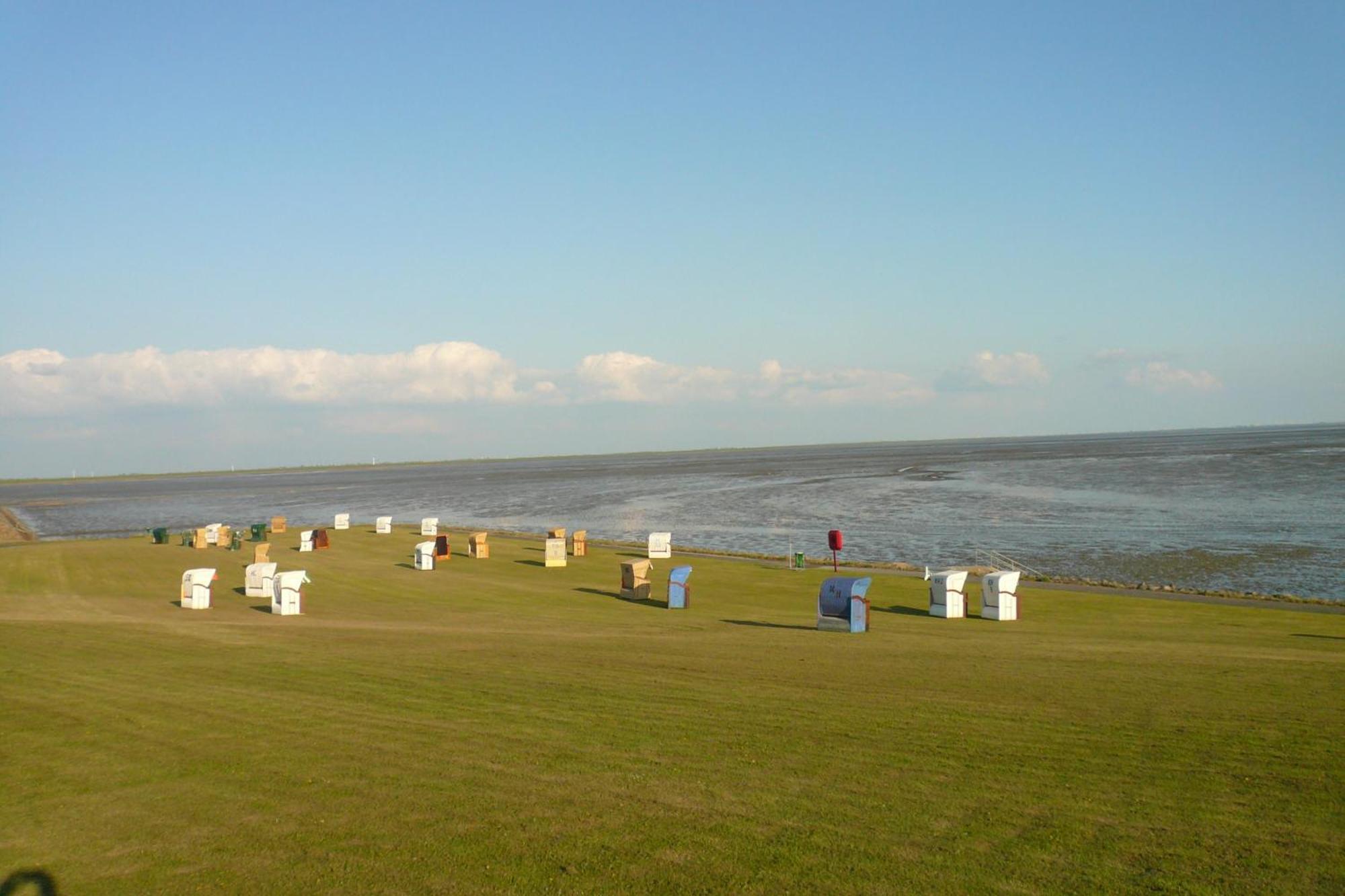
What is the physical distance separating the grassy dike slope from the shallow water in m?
31.9

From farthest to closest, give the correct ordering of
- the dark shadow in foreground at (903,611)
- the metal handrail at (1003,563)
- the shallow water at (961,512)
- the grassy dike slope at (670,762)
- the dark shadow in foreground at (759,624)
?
the shallow water at (961,512), the metal handrail at (1003,563), the dark shadow in foreground at (903,611), the dark shadow in foreground at (759,624), the grassy dike slope at (670,762)

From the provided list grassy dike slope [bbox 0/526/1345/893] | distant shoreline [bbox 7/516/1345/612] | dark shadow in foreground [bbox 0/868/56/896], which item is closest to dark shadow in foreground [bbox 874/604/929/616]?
grassy dike slope [bbox 0/526/1345/893]

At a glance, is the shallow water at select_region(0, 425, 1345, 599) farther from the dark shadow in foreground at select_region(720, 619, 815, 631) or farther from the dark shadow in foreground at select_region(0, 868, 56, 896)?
the dark shadow in foreground at select_region(0, 868, 56, 896)

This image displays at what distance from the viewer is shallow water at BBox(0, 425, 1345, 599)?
2212 inches

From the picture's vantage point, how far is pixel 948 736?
46.6ft

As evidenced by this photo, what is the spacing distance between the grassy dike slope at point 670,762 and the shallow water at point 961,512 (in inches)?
1257

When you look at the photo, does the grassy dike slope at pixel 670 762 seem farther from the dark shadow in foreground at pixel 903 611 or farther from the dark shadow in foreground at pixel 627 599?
the dark shadow in foreground at pixel 627 599

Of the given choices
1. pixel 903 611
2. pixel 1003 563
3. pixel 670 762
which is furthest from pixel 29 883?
pixel 1003 563

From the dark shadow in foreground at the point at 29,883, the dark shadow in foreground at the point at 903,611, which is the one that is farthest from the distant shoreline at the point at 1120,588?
the dark shadow in foreground at the point at 29,883

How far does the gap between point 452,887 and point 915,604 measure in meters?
28.5

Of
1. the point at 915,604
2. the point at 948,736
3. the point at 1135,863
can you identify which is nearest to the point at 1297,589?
the point at 915,604

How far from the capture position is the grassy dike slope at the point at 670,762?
9.80 m

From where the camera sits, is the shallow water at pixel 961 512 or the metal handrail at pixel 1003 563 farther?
the shallow water at pixel 961 512

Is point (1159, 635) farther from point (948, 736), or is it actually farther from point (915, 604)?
point (948, 736)
